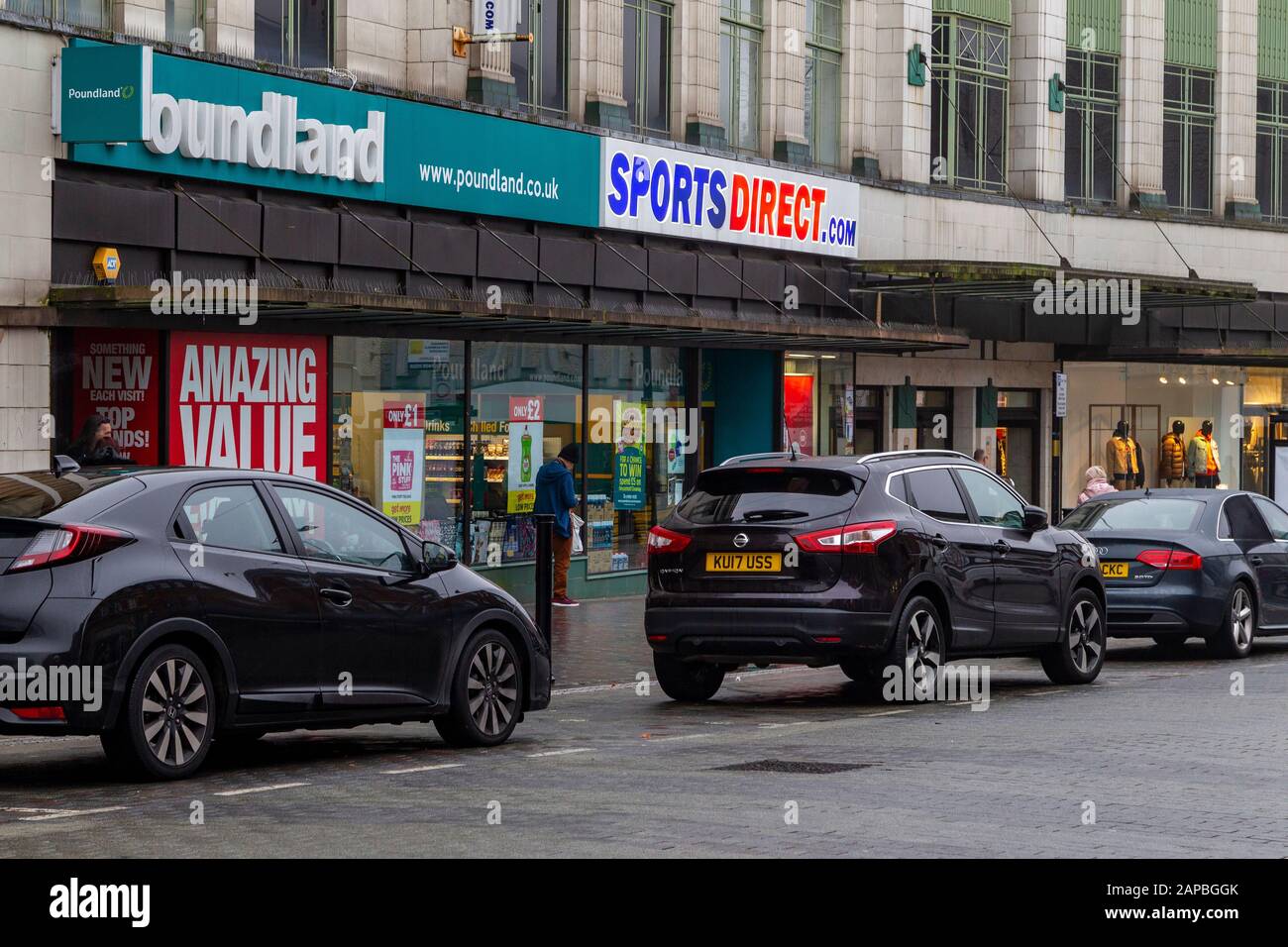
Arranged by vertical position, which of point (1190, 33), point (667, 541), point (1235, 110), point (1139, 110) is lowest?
point (667, 541)

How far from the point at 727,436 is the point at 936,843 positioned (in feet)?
68.9

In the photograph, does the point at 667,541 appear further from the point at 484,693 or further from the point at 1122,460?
the point at 1122,460

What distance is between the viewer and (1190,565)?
725 inches

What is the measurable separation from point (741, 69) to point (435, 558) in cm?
1888

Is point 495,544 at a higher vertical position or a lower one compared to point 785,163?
lower

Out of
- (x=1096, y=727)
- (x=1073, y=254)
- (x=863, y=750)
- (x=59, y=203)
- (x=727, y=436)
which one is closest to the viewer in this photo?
(x=863, y=750)

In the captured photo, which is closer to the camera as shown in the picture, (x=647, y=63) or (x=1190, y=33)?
(x=647, y=63)

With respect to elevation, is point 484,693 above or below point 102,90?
below

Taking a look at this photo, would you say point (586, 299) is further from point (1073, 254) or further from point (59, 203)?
point (1073, 254)

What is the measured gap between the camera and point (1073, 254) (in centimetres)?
3666

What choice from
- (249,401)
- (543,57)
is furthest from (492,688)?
(543,57)

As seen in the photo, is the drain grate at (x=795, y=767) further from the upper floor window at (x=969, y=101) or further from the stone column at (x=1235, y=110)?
the stone column at (x=1235, y=110)
